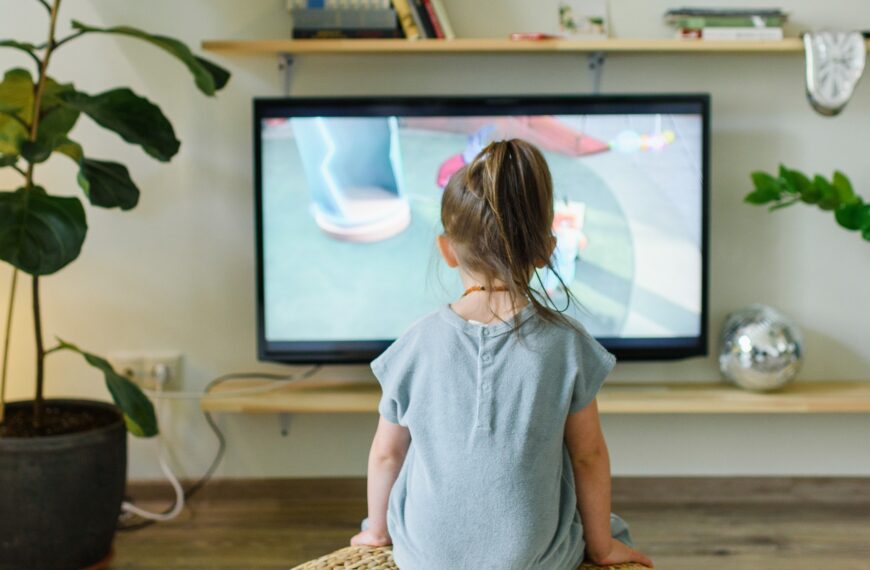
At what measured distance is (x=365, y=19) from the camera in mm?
2842

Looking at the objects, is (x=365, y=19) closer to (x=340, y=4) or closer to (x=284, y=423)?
(x=340, y=4)

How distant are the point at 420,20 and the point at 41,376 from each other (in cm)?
131

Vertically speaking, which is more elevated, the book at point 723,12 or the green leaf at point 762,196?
the book at point 723,12

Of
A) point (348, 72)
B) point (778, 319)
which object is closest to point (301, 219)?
point (348, 72)

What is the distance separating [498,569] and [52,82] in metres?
1.71

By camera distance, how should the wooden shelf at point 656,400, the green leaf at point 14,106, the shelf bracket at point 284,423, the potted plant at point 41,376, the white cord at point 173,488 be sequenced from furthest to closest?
the shelf bracket at point 284,423, the white cord at point 173,488, the wooden shelf at point 656,400, the green leaf at point 14,106, the potted plant at point 41,376

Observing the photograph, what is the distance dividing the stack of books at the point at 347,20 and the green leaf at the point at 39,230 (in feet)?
2.71

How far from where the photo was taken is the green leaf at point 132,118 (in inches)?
98.4

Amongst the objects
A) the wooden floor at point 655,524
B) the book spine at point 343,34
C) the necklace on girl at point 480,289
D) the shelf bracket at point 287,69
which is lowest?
the wooden floor at point 655,524

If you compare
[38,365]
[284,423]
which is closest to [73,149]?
[38,365]

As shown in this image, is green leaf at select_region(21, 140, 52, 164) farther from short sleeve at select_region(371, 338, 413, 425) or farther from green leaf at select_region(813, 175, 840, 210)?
green leaf at select_region(813, 175, 840, 210)

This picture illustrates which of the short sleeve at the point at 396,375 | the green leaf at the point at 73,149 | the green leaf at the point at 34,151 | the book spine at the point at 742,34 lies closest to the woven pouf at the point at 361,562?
the short sleeve at the point at 396,375

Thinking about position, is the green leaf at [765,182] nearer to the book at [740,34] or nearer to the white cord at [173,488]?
the book at [740,34]

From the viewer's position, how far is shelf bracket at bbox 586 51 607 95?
302 centimetres
